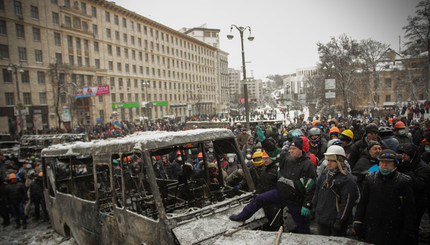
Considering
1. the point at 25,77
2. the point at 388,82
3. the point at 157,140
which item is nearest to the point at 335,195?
the point at 157,140

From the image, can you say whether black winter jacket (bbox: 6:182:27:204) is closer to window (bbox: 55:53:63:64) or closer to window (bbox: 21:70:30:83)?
window (bbox: 21:70:30:83)

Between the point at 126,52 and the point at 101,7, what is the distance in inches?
359

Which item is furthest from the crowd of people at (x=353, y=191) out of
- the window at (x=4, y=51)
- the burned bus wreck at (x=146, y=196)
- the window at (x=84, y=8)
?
the window at (x=84, y=8)

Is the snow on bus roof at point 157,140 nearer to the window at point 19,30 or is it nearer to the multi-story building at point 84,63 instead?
the multi-story building at point 84,63

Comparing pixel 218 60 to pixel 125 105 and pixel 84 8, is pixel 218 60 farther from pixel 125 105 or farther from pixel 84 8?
pixel 84 8

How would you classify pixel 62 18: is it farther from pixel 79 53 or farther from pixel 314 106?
pixel 314 106

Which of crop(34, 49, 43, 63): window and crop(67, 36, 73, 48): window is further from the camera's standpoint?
crop(67, 36, 73, 48): window

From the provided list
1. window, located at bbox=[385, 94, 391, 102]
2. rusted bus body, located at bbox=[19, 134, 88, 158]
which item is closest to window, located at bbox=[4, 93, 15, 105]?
rusted bus body, located at bbox=[19, 134, 88, 158]

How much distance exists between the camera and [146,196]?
426 cm

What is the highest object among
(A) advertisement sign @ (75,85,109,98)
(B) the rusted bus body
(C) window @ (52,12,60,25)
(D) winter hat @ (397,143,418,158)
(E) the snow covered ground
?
(C) window @ (52,12,60,25)

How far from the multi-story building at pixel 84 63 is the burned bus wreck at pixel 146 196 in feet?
67.2

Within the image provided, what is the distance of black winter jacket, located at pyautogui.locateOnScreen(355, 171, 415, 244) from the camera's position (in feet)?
8.97

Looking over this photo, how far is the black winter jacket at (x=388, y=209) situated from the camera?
2734 mm

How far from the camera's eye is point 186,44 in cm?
7025
